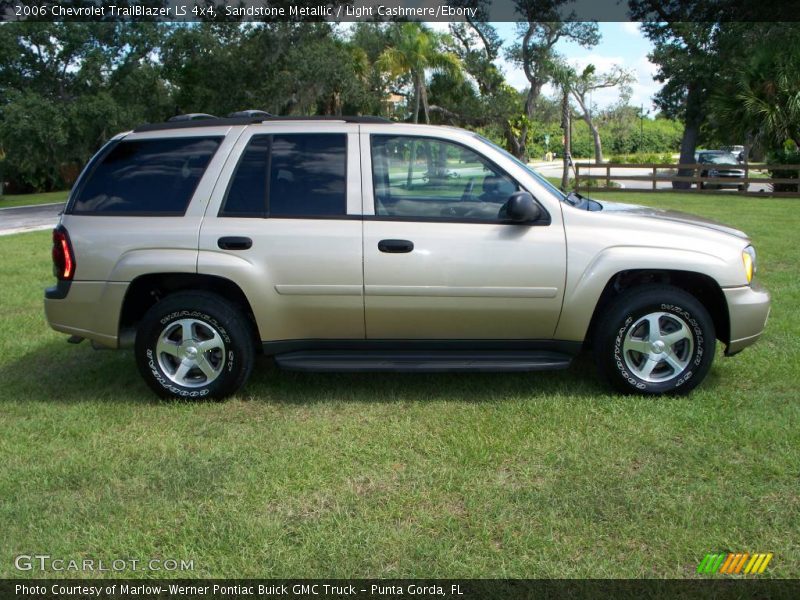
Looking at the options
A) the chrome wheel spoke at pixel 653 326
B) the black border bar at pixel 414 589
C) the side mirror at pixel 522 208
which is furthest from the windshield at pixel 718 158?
the black border bar at pixel 414 589

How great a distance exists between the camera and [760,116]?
76.3ft

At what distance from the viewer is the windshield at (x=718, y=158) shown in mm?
28781

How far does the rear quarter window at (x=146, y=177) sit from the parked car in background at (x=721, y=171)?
22597 millimetres

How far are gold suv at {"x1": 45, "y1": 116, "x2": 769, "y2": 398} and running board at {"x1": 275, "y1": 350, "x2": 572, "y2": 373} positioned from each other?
0.02 m

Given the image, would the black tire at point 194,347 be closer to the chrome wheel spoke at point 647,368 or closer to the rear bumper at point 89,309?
the rear bumper at point 89,309

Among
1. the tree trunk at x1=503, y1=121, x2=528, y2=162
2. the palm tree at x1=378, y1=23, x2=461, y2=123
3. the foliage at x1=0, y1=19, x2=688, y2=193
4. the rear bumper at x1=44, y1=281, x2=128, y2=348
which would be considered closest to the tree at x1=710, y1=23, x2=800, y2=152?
the foliage at x1=0, y1=19, x2=688, y2=193

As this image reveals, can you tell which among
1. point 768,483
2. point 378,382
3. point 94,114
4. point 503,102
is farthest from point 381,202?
point 503,102

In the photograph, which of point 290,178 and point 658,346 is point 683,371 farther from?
point 290,178

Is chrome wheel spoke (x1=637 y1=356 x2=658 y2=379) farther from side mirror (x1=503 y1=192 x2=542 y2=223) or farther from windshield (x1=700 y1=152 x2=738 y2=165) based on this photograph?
windshield (x1=700 y1=152 x2=738 y2=165)

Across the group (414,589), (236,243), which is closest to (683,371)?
(414,589)

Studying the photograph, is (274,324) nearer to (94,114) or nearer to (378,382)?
(378,382)

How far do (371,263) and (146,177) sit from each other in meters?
1.66

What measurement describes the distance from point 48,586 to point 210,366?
2.07 meters

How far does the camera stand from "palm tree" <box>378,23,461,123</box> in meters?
36.0
